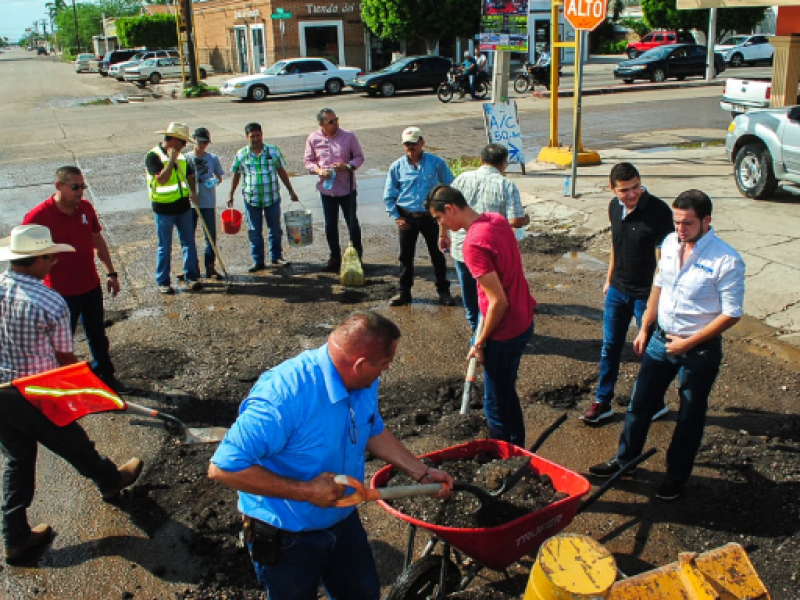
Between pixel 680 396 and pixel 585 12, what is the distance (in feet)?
29.5

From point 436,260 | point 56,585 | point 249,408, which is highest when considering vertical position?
point 249,408

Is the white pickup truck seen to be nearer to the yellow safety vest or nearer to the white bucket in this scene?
the white bucket

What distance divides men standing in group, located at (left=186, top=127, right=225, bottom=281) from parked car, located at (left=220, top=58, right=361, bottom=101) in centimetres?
2329

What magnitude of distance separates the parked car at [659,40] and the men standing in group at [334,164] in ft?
133

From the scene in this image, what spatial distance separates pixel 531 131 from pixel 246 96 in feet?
51.5

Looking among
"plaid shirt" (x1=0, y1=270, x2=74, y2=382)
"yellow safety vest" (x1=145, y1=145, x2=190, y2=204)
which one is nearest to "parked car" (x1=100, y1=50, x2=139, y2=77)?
"yellow safety vest" (x1=145, y1=145, x2=190, y2=204)

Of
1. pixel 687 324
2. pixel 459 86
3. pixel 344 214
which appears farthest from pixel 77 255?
pixel 459 86

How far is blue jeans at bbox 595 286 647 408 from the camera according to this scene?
529cm

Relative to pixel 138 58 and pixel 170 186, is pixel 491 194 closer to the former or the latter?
pixel 170 186

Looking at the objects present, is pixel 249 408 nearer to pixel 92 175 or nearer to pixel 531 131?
pixel 92 175

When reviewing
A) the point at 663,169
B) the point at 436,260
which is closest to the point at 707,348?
the point at 436,260

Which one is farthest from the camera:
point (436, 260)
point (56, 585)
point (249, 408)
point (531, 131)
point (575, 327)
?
point (531, 131)

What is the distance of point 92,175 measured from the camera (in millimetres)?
15344

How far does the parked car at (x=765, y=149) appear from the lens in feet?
34.1
